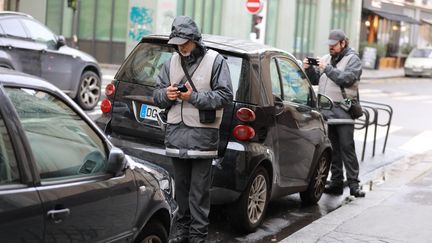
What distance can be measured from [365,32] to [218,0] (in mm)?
20623

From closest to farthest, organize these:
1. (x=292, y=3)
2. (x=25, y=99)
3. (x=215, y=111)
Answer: (x=25, y=99), (x=215, y=111), (x=292, y=3)

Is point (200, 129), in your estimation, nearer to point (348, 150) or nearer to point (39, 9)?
point (348, 150)

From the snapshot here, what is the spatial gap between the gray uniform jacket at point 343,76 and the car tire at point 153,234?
12.6 feet

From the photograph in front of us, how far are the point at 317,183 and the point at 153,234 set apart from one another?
3.74 meters

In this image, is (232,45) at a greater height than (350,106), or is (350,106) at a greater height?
(232,45)

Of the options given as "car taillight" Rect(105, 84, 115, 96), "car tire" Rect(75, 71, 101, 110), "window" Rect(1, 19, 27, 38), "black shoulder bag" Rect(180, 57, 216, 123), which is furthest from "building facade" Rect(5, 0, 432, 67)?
"black shoulder bag" Rect(180, 57, 216, 123)

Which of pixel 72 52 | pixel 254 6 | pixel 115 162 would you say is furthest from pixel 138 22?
pixel 115 162

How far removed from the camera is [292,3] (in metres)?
35.9

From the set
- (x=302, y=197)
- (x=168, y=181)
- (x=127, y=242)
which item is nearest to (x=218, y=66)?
(x=168, y=181)

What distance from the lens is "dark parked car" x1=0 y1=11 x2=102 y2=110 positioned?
11680 millimetres

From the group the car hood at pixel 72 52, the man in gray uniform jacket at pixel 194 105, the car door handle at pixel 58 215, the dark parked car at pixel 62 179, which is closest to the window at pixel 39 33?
the car hood at pixel 72 52

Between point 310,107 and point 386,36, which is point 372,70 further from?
point 310,107

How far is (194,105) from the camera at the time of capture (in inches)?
204

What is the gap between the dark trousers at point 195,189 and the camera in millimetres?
5398
